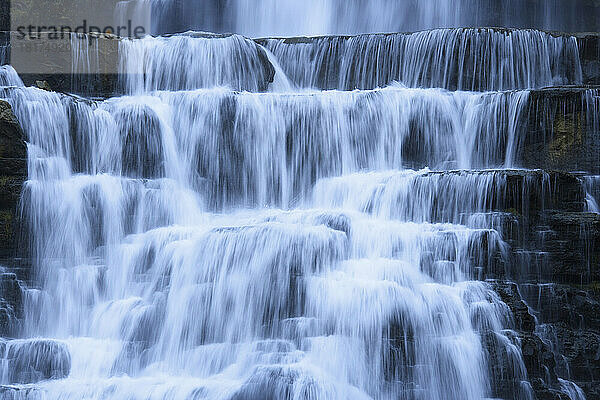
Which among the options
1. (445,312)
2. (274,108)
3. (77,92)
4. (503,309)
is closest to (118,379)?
(445,312)

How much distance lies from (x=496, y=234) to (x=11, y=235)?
6762 millimetres

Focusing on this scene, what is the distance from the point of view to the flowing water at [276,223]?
355 inches

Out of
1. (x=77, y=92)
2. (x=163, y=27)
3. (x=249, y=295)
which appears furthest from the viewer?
(x=163, y=27)

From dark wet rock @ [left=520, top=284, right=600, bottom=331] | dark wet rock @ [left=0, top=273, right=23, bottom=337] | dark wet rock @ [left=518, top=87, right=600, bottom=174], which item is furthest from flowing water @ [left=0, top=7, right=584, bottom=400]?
dark wet rock @ [left=520, top=284, right=600, bottom=331]

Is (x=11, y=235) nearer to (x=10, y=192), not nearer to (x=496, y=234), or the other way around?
(x=10, y=192)

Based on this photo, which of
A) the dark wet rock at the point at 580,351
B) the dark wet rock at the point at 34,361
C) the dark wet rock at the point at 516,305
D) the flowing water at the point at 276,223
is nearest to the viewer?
the flowing water at the point at 276,223

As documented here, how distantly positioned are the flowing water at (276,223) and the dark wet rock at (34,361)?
3cm

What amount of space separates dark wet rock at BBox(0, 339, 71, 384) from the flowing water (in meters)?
0.03

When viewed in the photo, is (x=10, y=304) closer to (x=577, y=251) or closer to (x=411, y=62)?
(x=577, y=251)

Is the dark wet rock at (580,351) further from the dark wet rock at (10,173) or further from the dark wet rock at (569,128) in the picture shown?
the dark wet rock at (10,173)

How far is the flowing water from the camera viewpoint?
29.6 feet

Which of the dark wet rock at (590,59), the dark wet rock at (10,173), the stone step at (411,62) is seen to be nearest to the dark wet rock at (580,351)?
the stone step at (411,62)

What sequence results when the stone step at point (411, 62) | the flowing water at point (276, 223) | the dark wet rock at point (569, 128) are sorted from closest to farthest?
the flowing water at point (276, 223), the dark wet rock at point (569, 128), the stone step at point (411, 62)

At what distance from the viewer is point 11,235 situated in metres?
10.8
